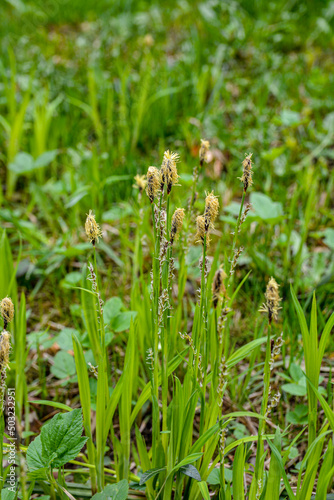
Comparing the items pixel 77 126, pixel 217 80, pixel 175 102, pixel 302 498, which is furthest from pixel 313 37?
pixel 302 498

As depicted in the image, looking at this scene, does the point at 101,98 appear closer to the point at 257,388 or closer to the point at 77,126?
the point at 77,126

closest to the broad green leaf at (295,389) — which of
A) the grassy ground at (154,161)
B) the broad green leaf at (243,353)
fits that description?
the grassy ground at (154,161)

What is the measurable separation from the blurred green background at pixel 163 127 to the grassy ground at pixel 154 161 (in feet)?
0.04

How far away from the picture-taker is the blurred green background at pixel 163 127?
76.9 inches

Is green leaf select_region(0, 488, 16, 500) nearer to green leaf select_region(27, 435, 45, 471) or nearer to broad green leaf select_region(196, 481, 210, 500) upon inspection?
green leaf select_region(27, 435, 45, 471)

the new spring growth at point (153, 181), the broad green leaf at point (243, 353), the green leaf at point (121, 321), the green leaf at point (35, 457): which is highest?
the new spring growth at point (153, 181)

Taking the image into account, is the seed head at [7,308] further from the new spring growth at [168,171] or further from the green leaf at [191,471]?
the green leaf at [191,471]

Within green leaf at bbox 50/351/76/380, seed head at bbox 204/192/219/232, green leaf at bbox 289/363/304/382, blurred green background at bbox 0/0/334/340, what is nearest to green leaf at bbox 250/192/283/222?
blurred green background at bbox 0/0/334/340

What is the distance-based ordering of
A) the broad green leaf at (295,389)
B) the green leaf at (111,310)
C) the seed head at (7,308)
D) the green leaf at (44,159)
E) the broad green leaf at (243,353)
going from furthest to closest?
the green leaf at (44,159) → the green leaf at (111,310) → the broad green leaf at (295,389) → the broad green leaf at (243,353) → the seed head at (7,308)

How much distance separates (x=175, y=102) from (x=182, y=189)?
0.88 m

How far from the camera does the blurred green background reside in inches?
76.9

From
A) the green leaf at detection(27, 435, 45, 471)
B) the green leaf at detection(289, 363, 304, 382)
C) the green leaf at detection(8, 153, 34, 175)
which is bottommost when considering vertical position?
the green leaf at detection(27, 435, 45, 471)

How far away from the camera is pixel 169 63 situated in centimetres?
363

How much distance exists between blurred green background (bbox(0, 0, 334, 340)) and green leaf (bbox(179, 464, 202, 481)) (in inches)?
22.9
